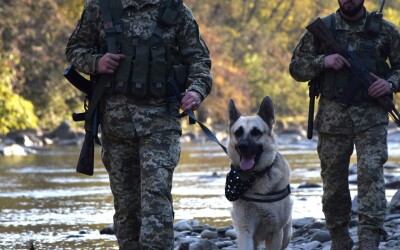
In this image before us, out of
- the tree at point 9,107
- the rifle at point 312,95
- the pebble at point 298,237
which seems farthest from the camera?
the tree at point 9,107

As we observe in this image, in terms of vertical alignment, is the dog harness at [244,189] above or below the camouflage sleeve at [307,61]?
below

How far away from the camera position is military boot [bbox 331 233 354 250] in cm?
840

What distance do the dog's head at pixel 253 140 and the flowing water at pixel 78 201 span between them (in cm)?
202

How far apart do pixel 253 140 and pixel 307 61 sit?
0.89 metres

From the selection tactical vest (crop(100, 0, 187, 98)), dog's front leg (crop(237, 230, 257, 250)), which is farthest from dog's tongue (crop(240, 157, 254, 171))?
tactical vest (crop(100, 0, 187, 98))

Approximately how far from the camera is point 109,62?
22.7 feet

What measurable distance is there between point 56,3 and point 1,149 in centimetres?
1203

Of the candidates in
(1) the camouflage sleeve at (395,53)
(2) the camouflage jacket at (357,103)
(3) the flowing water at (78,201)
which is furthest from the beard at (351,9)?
(3) the flowing water at (78,201)

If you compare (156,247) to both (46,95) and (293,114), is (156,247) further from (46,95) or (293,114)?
(293,114)

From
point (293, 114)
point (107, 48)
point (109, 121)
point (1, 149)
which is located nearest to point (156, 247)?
point (109, 121)

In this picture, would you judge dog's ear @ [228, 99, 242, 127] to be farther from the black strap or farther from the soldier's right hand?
the soldier's right hand

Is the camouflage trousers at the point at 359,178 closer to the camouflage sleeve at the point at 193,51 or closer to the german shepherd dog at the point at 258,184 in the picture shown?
the german shepherd dog at the point at 258,184

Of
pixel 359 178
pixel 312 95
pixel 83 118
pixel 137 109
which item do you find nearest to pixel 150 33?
pixel 137 109

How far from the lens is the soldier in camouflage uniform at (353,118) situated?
7.96 meters
